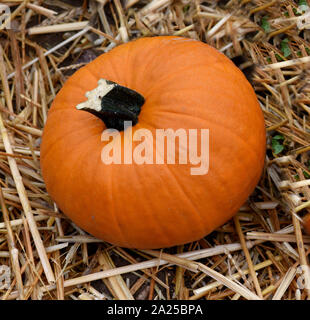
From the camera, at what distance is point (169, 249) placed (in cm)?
232

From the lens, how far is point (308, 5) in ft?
8.13

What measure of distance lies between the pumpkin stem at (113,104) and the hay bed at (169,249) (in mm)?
704

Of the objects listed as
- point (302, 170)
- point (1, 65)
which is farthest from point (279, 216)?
point (1, 65)

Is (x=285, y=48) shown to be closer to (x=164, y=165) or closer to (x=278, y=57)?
(x=278, y=57)

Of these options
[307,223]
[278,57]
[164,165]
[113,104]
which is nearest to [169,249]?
[164,165]

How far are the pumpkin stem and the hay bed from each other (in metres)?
0.70

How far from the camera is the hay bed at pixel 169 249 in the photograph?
2217 millimetres

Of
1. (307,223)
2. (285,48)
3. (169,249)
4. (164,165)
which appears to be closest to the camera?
(164,165)

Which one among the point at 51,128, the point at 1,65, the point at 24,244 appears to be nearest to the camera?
the point at 51,128

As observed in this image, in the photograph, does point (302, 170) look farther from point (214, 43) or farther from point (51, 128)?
point (51, 128)

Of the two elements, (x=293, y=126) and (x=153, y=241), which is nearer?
(x=153, y=241)

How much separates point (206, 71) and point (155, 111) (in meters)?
0.30

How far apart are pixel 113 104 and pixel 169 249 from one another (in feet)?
2.77

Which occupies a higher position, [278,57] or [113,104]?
[113,104]
